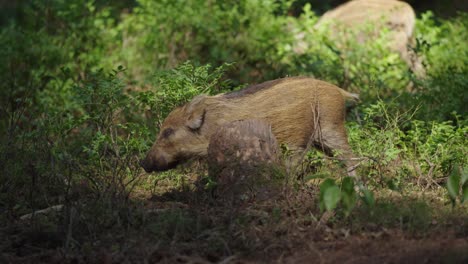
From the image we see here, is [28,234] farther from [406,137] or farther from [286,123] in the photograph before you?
[406,137]

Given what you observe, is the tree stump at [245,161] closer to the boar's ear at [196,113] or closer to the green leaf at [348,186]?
the boar's ear at [196,113]

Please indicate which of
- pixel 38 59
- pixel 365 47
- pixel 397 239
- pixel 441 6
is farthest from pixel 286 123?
pixel 441 6

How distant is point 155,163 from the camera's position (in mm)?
6016

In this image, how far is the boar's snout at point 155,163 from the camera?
5.99m

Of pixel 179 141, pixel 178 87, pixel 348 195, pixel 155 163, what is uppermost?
pixel 178 87

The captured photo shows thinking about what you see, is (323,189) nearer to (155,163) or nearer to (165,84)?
(155,163)

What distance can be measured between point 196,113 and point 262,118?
51cm

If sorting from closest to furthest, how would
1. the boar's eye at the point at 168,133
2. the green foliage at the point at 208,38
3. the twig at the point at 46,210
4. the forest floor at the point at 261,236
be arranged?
the forest floor at the point at 261,236 → the twig at the point at 46,210 → the boar's eye at the point at 168,133 → the green foliage at the point at 208,38

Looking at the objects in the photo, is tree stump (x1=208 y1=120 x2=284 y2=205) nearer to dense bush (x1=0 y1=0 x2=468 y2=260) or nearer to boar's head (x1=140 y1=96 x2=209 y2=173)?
dense bush (x1=0 y1=0 x2=468 y2=260)

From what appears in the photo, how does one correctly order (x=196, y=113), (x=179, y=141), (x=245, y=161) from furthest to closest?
(x=179, y=141) → (x=196, y=113) → (x=245, y=161)

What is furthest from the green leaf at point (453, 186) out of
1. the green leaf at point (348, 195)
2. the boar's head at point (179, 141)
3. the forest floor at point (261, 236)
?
the boar's head at point (179, 141)

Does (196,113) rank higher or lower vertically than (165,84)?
lower

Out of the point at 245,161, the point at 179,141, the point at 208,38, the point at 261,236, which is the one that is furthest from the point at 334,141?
the point at 208,38

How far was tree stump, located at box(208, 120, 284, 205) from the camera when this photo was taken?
5.10 meters
